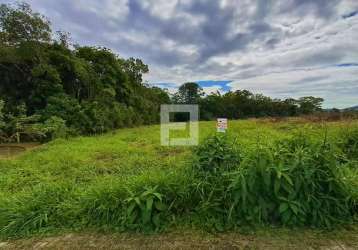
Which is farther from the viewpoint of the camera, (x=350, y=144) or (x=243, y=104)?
(x=243, y=104)

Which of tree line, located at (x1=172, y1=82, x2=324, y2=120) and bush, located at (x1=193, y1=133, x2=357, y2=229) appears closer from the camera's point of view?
bush, located at (x1=193, y1=133, x2=357, y2=229)

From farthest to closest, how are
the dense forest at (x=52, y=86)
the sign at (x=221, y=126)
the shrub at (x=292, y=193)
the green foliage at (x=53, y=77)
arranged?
the green foliage at (x=53, y=77) < the dense forest at (x=52, y=86) < the sign at (x=221, y=126) < the shrub at (x=292, y=193)

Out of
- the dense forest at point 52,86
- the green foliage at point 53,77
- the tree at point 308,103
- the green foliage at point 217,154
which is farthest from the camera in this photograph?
the tree at point 308,103

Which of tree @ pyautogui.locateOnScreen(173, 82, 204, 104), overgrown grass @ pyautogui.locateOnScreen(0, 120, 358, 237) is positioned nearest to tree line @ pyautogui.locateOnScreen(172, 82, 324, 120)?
tree @ pyautogui.locateOnScreen(173, 82, 204, 104)

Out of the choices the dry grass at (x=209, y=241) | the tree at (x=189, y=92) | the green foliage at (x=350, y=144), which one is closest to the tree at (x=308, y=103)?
the tree at (x=189, y=92)

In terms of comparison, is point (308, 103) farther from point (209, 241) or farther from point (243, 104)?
point (209, 241)

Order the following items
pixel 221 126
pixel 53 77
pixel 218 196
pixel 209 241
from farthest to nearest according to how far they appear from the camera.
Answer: pixel 53 77 → pixel 221 126 → pixel 218 196 → pixel 209 241

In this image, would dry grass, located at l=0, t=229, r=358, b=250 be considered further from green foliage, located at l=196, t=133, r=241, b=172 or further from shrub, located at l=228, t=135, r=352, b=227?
green foliage, located at l=196, t=133, r=241, b=172

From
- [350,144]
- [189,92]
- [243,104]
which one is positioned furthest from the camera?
[189,92]

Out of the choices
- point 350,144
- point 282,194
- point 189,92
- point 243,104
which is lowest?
point 282,194

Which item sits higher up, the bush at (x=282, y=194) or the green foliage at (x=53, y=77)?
the green foliage at (x=53, y=77)

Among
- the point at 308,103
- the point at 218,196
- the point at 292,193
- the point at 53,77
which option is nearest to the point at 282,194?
the point at 292,193

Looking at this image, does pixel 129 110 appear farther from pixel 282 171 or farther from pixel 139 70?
pixel 282 171

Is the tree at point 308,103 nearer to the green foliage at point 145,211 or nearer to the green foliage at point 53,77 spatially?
the green foliage at point 53,77
